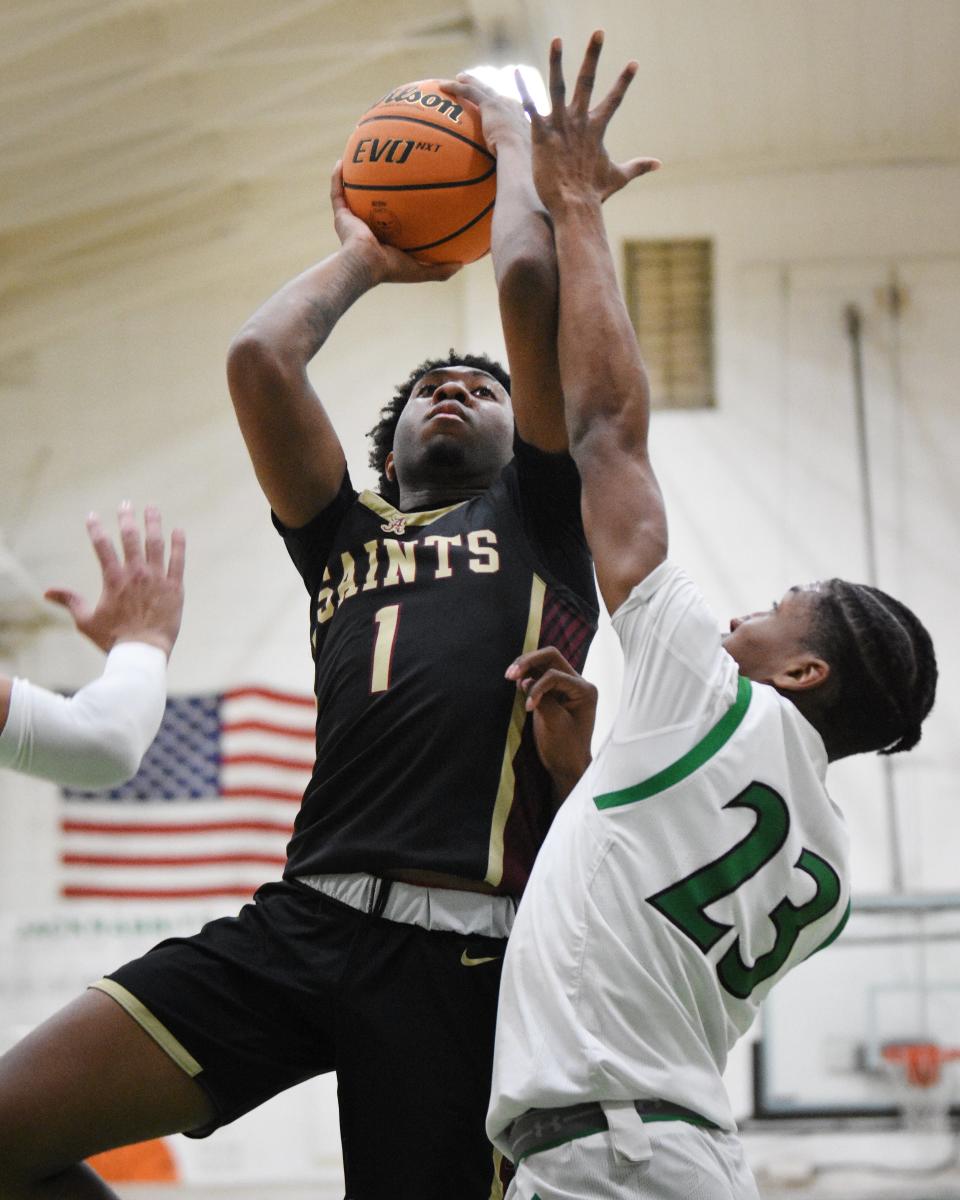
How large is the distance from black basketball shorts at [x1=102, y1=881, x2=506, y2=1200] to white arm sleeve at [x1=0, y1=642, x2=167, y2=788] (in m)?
0.50

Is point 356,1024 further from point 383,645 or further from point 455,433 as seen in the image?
point 455,433

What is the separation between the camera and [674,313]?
12.1m

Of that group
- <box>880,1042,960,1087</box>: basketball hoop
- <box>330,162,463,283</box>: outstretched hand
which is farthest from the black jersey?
<box>880,1042,960,1087</box>: basketball hoop

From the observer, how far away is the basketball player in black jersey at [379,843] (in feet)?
8.75

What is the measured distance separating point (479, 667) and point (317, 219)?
10.1 metres

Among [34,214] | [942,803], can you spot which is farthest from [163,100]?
[942,803]

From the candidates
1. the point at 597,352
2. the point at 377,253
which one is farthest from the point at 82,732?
the point at 377,253

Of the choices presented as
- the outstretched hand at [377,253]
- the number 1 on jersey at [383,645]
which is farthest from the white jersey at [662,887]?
the outstretched hand at [377,253]

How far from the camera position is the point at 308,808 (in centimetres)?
292

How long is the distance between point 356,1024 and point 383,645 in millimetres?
691

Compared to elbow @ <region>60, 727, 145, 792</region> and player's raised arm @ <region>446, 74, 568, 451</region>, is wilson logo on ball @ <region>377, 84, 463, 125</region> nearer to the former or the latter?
player's raised arm @ <region>446, 74, 568, 451</region>

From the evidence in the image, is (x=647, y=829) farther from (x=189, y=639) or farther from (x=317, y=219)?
(x=317, y=219)

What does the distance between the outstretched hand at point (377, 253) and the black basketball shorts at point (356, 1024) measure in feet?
4.36

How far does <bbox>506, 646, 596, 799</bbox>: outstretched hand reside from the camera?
2.79 meters
